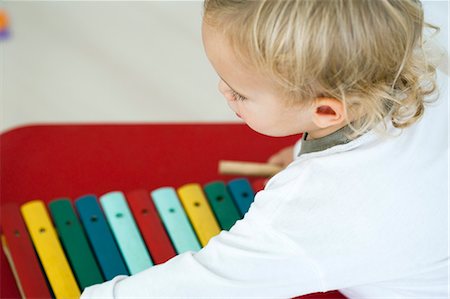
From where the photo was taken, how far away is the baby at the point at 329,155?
81 cm

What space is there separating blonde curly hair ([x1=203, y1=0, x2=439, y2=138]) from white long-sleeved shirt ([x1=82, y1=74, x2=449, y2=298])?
83 mm

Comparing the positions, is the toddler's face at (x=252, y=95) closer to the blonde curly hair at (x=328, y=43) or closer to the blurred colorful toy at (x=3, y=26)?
the blonde curly hair at (x=328, y=43)

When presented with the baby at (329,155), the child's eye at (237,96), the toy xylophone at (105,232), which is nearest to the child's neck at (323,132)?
the baby at (329,155)

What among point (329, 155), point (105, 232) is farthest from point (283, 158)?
point (329, 155)

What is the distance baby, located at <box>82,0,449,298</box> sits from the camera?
31.9 inches

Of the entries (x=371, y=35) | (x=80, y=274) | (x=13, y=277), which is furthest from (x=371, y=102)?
(x=13, y=277)

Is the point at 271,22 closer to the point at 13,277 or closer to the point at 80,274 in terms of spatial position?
the point at 80,274

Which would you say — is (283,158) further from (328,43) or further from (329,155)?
(328,43)

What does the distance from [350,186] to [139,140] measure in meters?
0.75

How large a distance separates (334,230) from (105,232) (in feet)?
1.65

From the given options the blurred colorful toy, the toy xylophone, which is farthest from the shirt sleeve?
the blurred colorful toy

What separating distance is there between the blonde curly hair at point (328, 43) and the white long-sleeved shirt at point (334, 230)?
83 mm

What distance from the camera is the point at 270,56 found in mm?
820

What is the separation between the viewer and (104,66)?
198 cm
